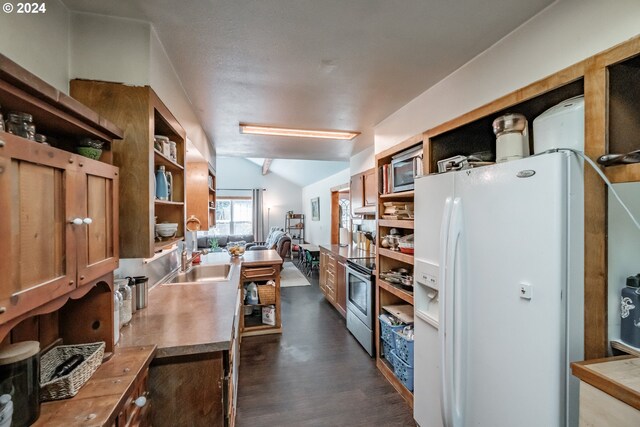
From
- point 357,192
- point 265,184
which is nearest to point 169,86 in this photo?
point 357,192

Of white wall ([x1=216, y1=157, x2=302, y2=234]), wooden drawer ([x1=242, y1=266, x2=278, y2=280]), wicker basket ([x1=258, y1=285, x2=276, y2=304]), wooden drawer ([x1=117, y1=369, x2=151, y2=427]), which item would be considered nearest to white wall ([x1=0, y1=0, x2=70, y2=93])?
wooden drawer ([x1=117, y1=369, x2=151, y2=427])

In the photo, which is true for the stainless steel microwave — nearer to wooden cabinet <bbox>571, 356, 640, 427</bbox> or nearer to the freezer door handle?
the freezer door handle

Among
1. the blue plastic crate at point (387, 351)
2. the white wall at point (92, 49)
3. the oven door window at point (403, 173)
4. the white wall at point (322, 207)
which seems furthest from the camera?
the white wall at point (322, 207)

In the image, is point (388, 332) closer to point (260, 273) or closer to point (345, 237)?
point (260, 273)

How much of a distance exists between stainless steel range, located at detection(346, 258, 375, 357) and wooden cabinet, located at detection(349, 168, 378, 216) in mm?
688

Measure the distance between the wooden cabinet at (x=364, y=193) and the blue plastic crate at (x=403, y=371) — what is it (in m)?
1.65

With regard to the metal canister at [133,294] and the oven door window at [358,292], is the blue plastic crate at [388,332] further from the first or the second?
the metal canister at [133,294]

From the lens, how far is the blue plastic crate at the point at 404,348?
2.19m

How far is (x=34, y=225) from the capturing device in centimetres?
72

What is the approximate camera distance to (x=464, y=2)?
1221 millimetres

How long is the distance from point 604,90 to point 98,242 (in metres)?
1.92

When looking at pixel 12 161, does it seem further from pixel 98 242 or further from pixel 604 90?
pixel 604 90

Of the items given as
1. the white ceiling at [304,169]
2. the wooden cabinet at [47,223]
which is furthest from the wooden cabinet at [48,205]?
the white ceiling at [304,169]

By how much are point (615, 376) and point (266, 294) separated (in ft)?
9.75
